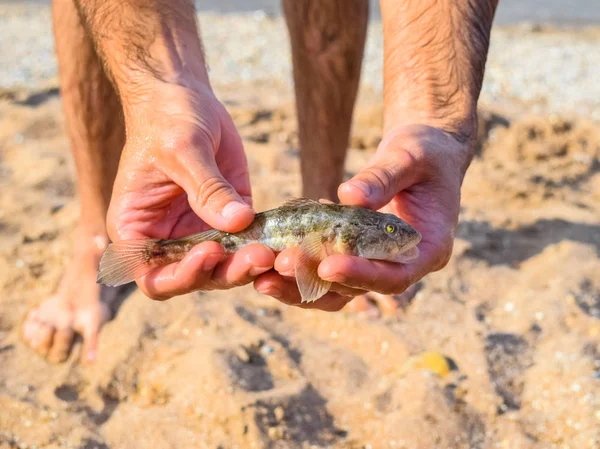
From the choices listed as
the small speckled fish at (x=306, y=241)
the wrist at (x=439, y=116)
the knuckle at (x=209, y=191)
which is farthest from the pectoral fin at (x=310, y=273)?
the wrist at (x=439, y=116)

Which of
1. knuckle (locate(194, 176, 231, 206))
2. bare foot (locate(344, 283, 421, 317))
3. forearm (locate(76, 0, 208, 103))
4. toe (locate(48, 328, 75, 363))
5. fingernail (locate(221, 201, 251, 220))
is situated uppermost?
forearm (locate(76, 0, 208, 103))

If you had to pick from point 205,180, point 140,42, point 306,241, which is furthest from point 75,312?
point 306,241

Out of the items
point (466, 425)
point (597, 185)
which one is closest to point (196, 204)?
point (466, 425)

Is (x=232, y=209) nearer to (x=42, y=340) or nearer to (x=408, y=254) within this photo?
(x=408, y=254)

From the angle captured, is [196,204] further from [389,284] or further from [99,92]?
[99,92]

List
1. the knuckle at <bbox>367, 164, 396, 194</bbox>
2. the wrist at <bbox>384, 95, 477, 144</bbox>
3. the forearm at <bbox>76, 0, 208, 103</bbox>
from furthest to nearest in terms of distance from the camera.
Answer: the forearm at <bbox>76, 0, 208, 103</bbox>, the wrist at <bbox>384, 95, 477, 144</bbox>, the knuckle at <bbox>367, 164, 396, 194</bbox>

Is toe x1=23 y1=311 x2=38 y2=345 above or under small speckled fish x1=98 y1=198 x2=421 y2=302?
under

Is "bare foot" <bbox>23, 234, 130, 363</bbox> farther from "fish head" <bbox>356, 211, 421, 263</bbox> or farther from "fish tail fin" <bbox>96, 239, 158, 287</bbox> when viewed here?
"fish head" <bbox>356, 211, 421, 263</bbox>

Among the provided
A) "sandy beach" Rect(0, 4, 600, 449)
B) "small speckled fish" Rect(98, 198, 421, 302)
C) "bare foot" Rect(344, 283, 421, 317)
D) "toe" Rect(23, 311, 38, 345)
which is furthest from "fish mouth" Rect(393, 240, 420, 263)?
"toe" Rect(23, 311, 38, 345)
